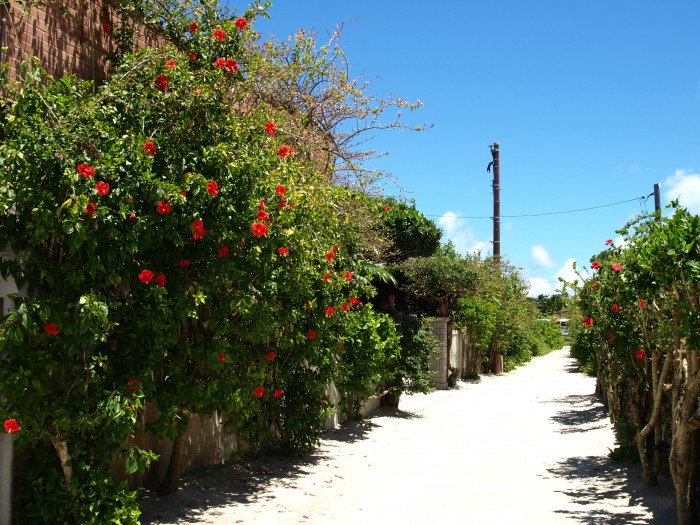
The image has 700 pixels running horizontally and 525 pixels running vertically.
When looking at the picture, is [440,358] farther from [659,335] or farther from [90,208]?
[90,208]

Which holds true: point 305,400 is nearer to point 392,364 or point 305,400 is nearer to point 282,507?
point 282,507

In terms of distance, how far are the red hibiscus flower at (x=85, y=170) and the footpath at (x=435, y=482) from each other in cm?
318

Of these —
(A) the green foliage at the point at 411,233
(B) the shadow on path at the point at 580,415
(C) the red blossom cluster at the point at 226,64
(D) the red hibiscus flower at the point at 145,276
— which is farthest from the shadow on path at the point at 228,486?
(A) the green foliage at the point at 411,233

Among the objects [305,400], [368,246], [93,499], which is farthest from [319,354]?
[93,499]

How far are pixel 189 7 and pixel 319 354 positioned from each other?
435cm

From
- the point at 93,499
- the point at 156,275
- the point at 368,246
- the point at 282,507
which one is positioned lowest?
the point at 282,507

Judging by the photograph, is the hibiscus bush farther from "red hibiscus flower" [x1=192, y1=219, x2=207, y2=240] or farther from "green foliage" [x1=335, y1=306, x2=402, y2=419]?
"red hibiscus flower" [x1=192, y1=219, x2=207, y2=240]

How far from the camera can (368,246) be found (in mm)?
11188

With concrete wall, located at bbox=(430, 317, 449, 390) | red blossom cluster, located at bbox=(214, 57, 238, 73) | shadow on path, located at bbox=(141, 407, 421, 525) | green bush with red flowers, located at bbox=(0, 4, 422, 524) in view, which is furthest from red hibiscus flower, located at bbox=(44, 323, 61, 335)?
concrete wall, located at bbox=(430, 317, 449, 390)

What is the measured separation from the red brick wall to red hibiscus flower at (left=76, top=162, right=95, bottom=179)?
67.0 inches

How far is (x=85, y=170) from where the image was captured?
464 cm

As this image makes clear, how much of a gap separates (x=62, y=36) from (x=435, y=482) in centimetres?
623

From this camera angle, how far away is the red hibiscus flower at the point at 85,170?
4613 millimetres

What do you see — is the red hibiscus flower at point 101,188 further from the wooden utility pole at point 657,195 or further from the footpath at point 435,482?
the wooden utility pole at point 657,195
